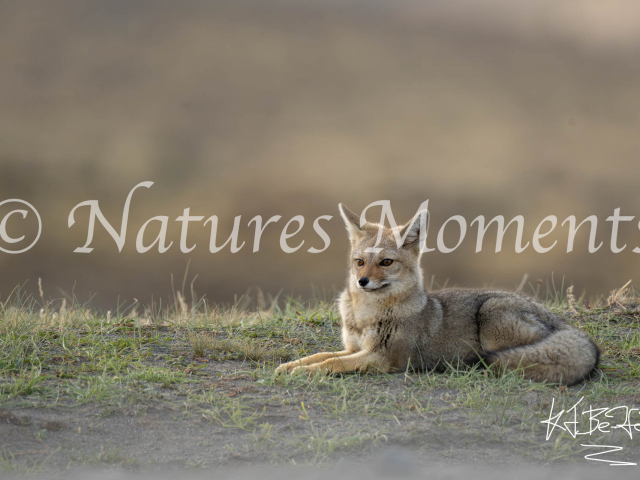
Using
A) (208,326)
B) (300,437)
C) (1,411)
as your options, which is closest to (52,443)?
(1,411)

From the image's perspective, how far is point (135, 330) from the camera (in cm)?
718

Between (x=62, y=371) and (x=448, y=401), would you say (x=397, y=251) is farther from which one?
(x=62, y=371)

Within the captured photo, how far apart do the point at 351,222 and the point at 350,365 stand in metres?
1.46

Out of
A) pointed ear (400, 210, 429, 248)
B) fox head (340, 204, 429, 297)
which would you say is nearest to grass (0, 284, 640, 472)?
fox head (340, 204, 429, 297)

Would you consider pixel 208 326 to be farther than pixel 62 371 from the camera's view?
Yes

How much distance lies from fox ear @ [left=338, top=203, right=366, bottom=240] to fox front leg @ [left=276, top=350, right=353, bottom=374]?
1185 millimetres

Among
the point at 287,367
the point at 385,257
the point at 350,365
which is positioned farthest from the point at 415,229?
Result: the point at 287,367

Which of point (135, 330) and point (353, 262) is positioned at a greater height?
point (353, 262)

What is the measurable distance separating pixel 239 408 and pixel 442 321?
236cm

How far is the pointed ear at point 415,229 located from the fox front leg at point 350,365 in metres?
1.15

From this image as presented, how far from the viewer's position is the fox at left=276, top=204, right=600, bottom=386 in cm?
570

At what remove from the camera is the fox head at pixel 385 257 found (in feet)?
19.4
